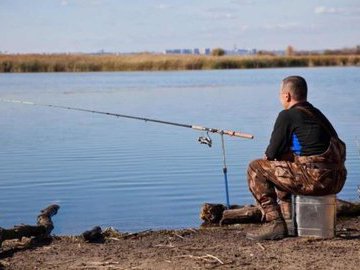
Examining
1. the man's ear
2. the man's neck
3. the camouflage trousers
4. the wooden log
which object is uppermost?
the man's ear

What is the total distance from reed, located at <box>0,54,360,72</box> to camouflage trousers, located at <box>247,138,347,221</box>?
147 ft

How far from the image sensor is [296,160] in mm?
6395

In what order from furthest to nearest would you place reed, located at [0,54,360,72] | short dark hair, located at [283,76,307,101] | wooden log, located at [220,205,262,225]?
1. reed, located at [0,54,360,72]
2. wooden log, located at [220,205,262,225]
3. short dark hair, located at [283,76,307,101]

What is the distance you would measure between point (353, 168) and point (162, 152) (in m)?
3.47

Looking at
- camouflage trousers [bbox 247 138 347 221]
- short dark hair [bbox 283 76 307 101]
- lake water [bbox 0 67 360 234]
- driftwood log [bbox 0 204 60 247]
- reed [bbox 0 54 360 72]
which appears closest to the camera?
camouflage trousers [bbox 247 138 347 221]

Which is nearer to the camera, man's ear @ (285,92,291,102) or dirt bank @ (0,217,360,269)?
dirt bank @ (0,217,360,269)

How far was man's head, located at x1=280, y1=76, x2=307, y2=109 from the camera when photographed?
643 centimetres

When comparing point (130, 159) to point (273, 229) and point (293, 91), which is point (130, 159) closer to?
point (273, 229)

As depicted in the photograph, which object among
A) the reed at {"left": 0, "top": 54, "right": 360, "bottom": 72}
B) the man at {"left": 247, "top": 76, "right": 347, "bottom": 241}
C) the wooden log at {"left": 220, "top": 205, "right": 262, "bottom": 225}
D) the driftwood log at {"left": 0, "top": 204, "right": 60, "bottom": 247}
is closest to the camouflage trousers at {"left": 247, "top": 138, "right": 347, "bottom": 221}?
the man at {"left": 247, "top": 76, "right": 347, "bottom": 241}

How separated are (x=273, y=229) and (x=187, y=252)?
804mm

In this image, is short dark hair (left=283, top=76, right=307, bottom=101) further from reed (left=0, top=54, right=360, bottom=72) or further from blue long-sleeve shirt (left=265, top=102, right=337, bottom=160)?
reed (left=0, top=54, right=360, bottom=72)

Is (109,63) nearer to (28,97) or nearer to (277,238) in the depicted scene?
(28,97)

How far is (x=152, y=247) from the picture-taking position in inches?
251

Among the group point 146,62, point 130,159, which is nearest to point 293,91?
point 130,159
